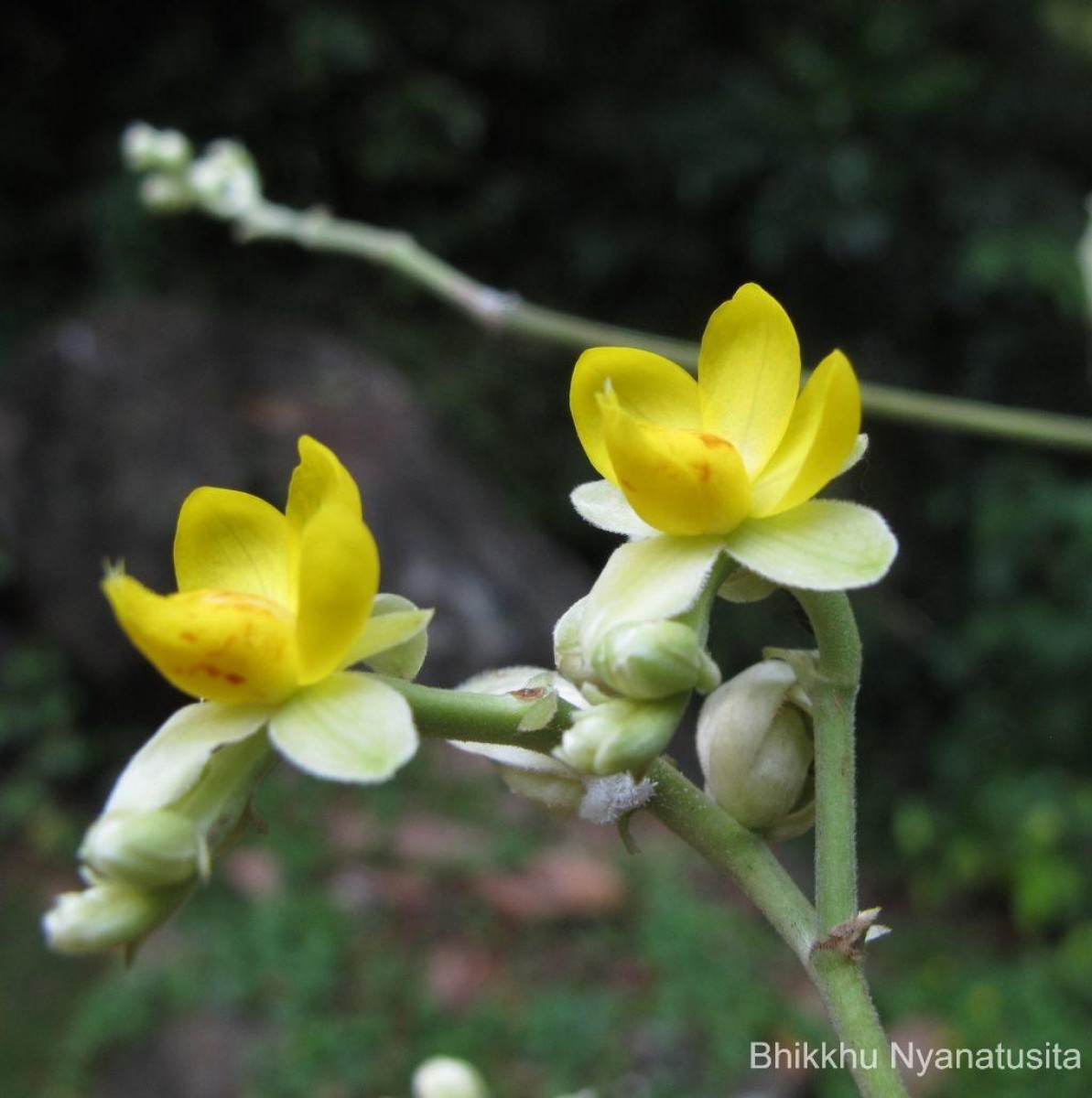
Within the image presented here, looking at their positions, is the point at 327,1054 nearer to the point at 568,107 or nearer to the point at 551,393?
the point at 551,393

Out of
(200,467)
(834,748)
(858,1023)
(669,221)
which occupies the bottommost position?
(858,1023)

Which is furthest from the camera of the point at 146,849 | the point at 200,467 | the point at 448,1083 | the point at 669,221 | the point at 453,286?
the point at 669,221

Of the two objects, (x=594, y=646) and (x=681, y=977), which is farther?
(x=681, y=977)

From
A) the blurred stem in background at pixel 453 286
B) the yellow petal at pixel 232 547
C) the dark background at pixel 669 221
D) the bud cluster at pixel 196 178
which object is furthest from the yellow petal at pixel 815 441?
the dark background at pixel 669 221

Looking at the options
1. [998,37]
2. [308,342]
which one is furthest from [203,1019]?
[998,37]

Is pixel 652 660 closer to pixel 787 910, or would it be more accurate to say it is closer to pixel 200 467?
pixel 787 910

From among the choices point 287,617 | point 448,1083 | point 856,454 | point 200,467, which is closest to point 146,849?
point 287,617
